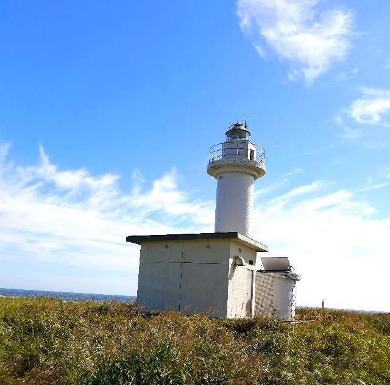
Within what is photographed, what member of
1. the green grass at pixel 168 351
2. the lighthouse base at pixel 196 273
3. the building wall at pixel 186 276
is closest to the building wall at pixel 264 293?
the lighthouse base at pixel 196 273

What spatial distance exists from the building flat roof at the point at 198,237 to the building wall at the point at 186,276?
34 cm

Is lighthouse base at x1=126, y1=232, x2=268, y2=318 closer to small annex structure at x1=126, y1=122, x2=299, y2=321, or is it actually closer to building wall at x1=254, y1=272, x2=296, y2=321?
small annex structure at x1=126, y1=122, x2=299, y2=321

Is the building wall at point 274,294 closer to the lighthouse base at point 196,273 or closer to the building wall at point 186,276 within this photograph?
the lighthouse base at point 196,273

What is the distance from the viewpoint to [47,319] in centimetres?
1251

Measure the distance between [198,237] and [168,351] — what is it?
941 centimetres

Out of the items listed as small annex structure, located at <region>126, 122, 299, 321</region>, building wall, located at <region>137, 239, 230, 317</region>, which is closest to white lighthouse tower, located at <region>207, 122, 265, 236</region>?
small annex structure, located at <region>126, 122, 299, 321</region>

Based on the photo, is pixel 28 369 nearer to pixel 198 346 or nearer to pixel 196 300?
pixel 198 346

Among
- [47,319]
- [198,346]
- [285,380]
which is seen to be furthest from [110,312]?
[285,380]

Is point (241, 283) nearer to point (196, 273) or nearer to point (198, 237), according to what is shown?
point (196, 273)

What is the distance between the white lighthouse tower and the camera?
2294cm

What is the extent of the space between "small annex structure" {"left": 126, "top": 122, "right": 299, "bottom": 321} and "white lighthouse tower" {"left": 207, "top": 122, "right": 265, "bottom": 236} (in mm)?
55

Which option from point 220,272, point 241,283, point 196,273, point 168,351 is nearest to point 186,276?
point 196,273

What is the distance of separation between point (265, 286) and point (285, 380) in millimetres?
11599

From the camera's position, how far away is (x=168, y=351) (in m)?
8.55
